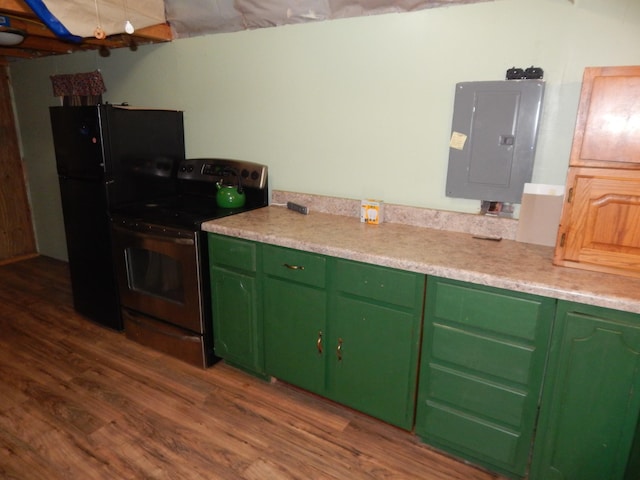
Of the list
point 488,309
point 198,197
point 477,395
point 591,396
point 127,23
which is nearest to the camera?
point 591,396

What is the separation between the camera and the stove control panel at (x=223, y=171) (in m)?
2.70

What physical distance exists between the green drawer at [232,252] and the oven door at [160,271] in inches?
3.7

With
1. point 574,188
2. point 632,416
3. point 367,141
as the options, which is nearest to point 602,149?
point 574,188

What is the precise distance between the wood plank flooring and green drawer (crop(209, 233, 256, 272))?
709 millimetres

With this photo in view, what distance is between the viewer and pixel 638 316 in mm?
1351

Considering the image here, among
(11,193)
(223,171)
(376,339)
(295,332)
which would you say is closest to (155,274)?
(223,171)

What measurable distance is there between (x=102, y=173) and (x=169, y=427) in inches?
63.9

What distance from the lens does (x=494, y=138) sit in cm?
201

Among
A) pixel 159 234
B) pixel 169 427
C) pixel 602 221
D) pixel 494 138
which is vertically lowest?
pixel 169 427

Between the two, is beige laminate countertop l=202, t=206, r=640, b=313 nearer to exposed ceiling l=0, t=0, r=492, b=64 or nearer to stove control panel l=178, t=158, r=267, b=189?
stove control panel l=178, t=158, r=267, b=189

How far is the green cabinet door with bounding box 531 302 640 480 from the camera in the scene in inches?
55.2

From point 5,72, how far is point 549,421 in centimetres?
539

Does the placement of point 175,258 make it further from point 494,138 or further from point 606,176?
point 606,176

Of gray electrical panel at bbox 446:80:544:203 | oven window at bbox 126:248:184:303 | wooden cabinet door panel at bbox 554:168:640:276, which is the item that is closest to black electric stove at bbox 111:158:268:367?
oven window at bbox 126:248:184:303
